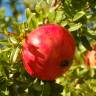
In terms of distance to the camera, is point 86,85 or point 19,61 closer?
point 19,61

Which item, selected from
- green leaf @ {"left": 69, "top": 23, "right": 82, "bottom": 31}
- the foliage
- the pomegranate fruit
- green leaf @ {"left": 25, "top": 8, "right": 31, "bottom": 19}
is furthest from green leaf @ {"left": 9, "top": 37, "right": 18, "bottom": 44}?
the pomegranate fruit

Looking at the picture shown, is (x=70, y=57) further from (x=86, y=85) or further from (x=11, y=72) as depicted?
(x=86, y=85)

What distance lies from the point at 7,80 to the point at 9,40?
0.95 feet

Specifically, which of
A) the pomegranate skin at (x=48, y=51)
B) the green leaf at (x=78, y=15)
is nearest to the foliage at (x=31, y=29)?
the green leaf at (x=78, y=15)

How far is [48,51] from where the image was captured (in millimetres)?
2246

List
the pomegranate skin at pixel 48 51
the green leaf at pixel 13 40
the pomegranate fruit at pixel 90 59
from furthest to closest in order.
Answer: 1. the pomegranate fruit at pixel 90 59
2. the green leaf at pixel 13 40
3. the pomegranate skin at pixel 48 51

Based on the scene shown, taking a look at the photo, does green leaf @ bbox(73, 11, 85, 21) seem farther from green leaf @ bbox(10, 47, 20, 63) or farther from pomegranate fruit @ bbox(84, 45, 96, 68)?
pomegranate fruit @ bbox(84, 45, 96, 68)

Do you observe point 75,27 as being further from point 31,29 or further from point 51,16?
point 31,29

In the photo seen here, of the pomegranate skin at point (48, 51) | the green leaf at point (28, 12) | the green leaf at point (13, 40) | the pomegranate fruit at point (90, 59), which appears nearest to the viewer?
the pomegranate skin at point (48, 51)

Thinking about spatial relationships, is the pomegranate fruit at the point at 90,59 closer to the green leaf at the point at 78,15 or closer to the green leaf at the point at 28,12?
the green leaf at the point at 78,15

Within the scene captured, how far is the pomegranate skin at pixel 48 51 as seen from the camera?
7.36ft

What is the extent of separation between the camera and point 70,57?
230 cm

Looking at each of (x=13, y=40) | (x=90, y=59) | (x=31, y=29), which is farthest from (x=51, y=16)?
(x=90, y=59)

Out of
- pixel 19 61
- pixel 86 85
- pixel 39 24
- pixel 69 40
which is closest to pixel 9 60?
pixel 19 61
